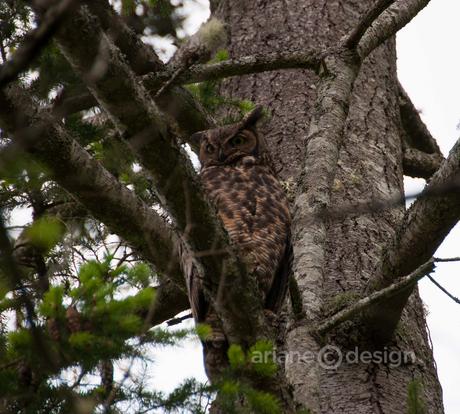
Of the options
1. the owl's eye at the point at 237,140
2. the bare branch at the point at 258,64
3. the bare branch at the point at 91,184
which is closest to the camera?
the bare branch at the point at 91,184

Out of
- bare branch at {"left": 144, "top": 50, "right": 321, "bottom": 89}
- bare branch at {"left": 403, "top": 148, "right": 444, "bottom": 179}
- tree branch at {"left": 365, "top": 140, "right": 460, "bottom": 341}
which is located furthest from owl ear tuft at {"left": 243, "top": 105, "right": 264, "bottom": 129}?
tree branch at {"left": 365, "top": 140, "right": 460, "bottom": 341}

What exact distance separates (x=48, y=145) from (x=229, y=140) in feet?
6.97

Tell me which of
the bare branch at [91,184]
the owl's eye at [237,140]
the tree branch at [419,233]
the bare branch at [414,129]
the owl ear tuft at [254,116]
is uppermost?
the bare branch at [414,129]

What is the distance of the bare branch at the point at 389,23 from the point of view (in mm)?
3752

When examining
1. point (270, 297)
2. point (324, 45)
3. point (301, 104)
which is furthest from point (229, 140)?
point (270, 297)

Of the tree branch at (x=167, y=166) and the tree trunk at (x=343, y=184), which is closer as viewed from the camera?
the tree branch at (x=167, y=166)

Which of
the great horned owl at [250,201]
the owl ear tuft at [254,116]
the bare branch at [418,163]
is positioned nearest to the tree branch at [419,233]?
the great horned owl at [250,201]

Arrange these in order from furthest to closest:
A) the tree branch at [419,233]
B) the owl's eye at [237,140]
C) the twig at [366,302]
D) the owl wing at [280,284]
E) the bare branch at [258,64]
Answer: the owl's eye at [237,140]
the owl wing at [280,284]
the bare branch at [258,64]
the twig at [366,302]
the tree branch at [419,233]

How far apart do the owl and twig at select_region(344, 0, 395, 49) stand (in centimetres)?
73

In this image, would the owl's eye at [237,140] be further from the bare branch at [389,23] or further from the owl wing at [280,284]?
the bare branch at [389,23]

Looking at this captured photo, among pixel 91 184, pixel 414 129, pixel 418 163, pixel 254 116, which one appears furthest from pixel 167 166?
pixel 414 129

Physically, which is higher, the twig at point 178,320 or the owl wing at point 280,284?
the owl wing at point 280,284

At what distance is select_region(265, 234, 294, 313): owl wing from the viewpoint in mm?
3791

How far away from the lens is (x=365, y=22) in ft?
10.9
